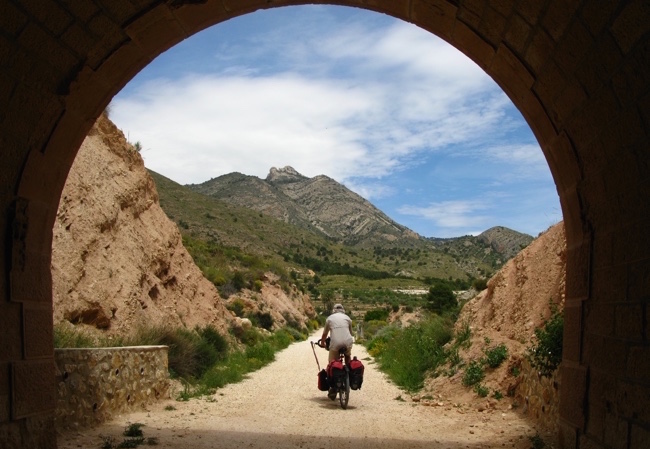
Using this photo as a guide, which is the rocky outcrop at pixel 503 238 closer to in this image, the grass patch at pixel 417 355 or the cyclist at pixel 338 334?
the grass patch at pixel 417 355

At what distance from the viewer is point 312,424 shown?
10188 millimetres

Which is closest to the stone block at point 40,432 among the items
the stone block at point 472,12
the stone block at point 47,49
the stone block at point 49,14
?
the stone block at point 47,49

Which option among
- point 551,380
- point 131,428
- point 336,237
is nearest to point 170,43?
point 131,428

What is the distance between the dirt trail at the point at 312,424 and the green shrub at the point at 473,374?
2.12 ft

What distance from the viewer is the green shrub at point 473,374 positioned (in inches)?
489

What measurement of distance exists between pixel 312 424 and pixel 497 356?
411 cm

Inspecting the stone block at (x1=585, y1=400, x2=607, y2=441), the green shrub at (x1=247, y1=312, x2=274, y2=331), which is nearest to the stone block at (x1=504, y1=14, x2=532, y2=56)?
the stone block at (x1=585, y1=400, x2=607, y2=441)

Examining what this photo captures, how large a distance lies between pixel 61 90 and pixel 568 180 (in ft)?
17.0

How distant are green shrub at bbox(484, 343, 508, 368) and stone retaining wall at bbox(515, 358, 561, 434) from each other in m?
1.29

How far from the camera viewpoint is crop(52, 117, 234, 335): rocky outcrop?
13625mm

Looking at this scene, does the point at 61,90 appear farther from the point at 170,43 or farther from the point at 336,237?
the point at 336,237

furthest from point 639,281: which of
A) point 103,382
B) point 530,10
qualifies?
point 103,382

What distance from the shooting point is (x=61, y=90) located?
6.48m

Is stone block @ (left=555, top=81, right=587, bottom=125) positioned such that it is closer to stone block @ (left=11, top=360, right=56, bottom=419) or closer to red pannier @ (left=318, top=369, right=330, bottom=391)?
stone block @ (left=11, top=360, right=56, bottom=419)
